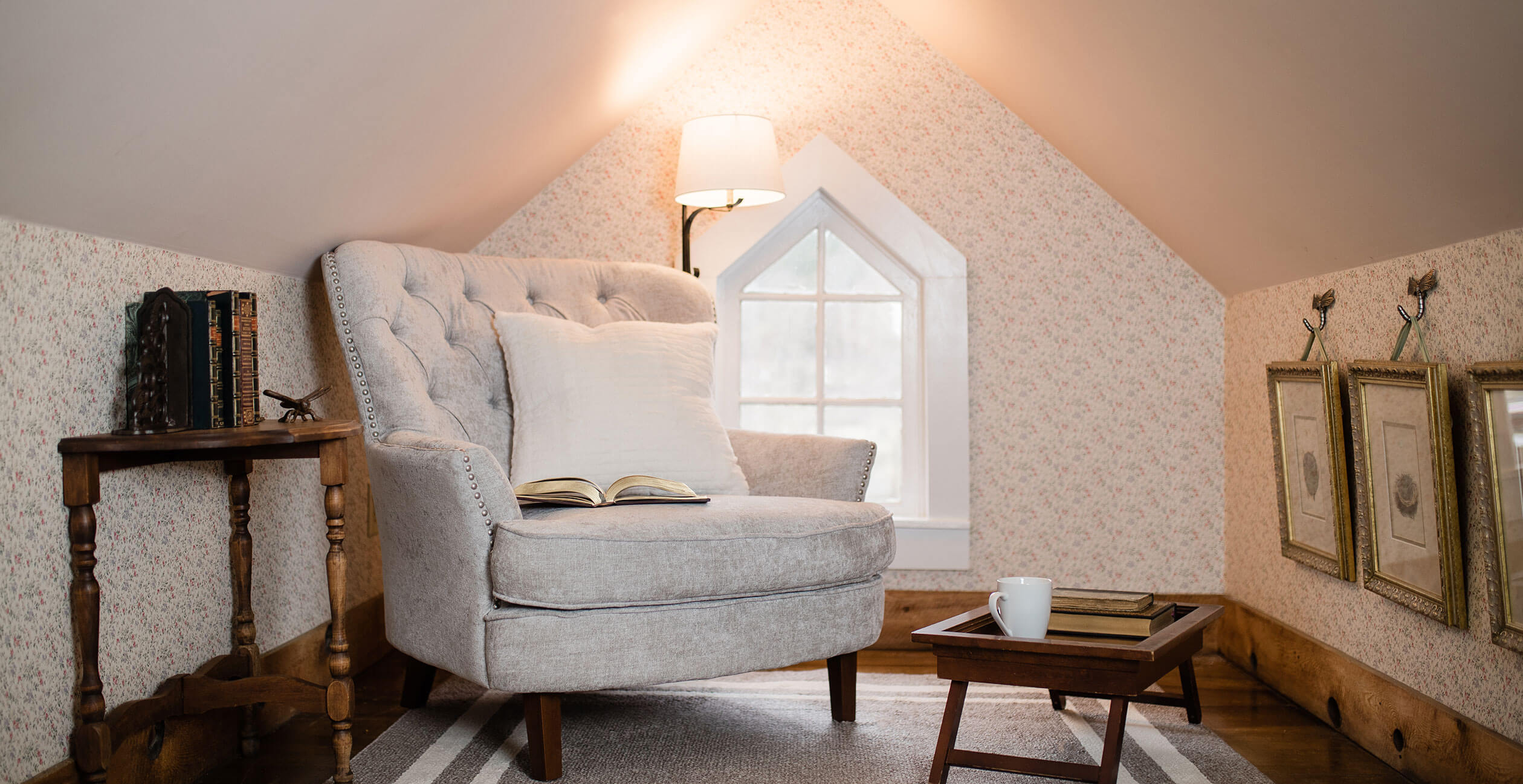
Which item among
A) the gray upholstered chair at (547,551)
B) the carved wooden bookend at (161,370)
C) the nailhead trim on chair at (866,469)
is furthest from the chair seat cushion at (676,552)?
the carved wooden bookend at (161,370)

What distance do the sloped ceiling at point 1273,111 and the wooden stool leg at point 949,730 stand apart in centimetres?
113

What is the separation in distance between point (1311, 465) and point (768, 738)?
1299mm

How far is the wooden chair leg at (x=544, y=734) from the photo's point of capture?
176 centimetres

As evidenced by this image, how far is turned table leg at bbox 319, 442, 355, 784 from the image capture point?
67.4 inches

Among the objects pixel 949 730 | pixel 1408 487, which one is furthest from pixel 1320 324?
pixel 949 730

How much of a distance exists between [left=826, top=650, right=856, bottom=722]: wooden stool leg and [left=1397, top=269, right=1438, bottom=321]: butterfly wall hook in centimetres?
122

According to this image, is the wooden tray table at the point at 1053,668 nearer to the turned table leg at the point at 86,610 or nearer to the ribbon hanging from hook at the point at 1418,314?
the ribbon hanging from hook at the point at 1418,314

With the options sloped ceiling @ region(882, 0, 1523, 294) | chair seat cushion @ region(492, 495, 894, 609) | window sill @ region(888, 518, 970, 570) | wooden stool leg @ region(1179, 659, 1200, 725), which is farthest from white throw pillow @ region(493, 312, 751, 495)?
sloped ceiling @ region(882, 0, 1523, 294)

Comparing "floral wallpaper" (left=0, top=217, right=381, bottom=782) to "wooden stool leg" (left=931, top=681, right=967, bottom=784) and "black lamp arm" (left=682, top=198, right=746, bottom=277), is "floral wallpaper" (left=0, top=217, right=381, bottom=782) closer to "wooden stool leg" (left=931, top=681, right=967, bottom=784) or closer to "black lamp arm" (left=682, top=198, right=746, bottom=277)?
"black lamp arm" (left=682, top=198, right=746, bottom=277)

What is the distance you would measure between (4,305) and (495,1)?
1.00 metres

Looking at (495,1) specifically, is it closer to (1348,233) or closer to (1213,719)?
(1348,233)

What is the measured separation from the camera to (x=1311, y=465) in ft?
7.36

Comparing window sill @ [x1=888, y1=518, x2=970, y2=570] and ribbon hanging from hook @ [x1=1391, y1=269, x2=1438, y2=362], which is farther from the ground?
ribbon hanging from hook @ [x1=1391, y1=269, x2=1438, y2=362]

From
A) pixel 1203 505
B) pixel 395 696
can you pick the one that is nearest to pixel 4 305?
pixel 395 696
